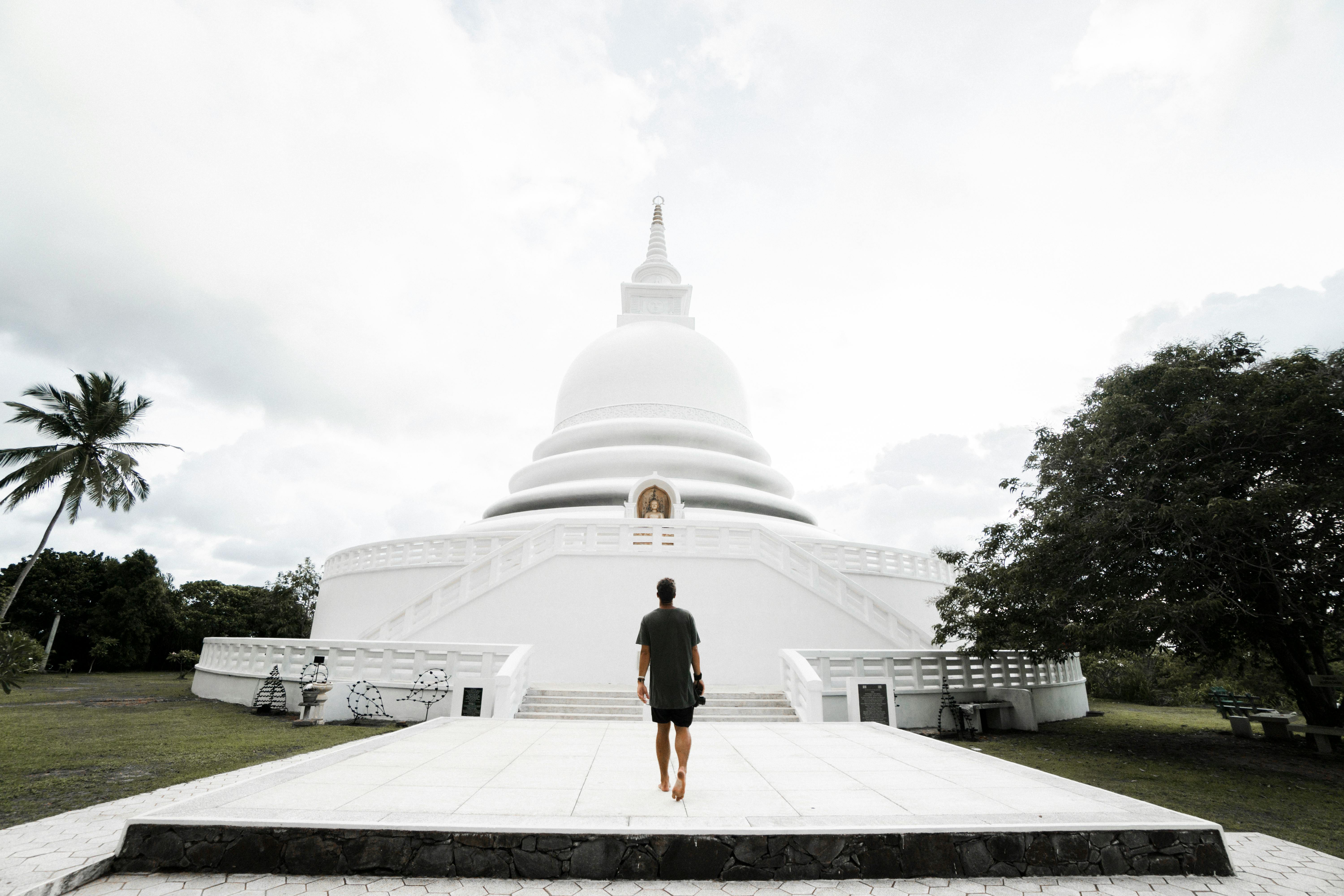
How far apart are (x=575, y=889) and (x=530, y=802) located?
1.14m

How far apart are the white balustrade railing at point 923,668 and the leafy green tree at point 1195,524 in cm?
92

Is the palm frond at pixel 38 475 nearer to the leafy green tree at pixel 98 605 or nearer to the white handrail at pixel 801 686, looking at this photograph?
the leafy green tree at pixel 98 605

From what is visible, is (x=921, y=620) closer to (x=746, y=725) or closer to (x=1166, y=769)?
(x=1166, y=769)

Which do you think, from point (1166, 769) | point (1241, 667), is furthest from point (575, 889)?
point (1241, 667)

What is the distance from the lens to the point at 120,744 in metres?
9.45

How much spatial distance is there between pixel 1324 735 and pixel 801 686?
884cm

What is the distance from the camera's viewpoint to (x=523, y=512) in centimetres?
2303

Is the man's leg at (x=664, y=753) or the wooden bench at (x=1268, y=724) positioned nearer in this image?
the man's leg at (x=664, y=753)

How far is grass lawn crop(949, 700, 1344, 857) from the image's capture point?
7.26 metres

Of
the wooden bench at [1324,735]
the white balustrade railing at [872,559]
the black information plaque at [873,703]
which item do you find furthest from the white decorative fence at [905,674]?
A: the white balustrade railing at [872,559]

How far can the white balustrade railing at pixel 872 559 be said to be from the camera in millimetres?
18172

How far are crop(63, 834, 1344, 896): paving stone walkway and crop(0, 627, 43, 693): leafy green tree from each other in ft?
17.4

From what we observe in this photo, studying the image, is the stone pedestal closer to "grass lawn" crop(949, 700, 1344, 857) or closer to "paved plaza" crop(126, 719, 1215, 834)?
"paved plaza" crop(126, 719, 1215, 834)

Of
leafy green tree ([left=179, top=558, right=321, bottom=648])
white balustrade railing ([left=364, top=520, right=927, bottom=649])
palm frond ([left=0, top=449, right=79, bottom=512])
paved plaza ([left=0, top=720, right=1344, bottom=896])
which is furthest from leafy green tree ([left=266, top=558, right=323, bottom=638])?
paved plaza ([left=0, top=720, right=1344, bottom=896])
